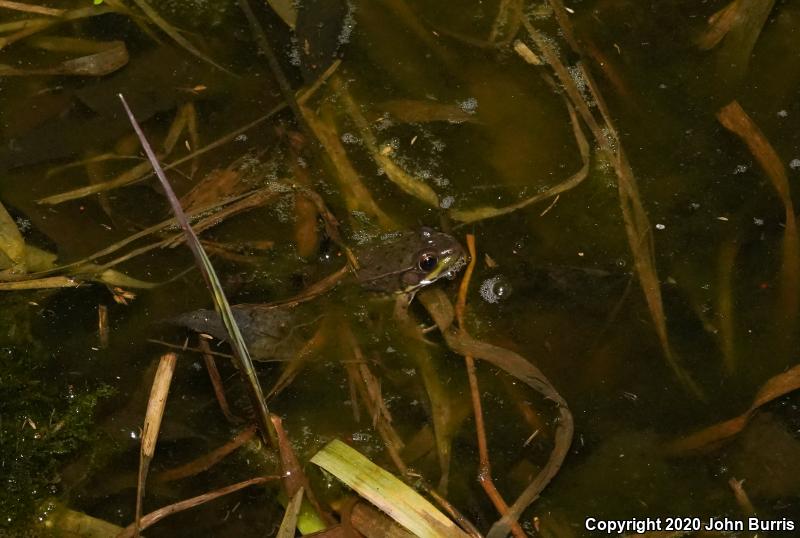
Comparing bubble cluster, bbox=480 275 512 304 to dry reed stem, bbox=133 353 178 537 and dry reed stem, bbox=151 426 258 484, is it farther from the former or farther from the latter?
dry reed stem, bbox=133 353 178 537

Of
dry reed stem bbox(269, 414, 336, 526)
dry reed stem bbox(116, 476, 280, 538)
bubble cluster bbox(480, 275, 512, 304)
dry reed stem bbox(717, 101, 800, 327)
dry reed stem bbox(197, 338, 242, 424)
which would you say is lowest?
dry reed stem bbox(116, 476, 280, 538)

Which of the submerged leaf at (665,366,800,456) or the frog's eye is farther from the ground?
the frog's eye

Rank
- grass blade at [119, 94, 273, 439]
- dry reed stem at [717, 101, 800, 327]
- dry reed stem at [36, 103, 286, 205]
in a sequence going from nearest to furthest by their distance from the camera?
grass blade at [119, 94, 273, 439] → dry reed stem at [717, 101, 800, 327] → dry reed stem at [36, 103, 286, 205]

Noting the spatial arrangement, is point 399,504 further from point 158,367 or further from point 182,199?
point 182,199

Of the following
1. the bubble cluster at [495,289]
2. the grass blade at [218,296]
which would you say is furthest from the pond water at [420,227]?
the grass blade at [218,296]

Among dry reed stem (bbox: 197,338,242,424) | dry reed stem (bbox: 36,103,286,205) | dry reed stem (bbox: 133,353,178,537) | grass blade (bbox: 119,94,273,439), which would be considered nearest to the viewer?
grass blade (bbox: 119,94,273,439)

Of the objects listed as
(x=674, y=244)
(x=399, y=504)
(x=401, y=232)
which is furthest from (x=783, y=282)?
(x=399, y=504)

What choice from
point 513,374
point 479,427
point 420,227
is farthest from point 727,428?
point 420,227

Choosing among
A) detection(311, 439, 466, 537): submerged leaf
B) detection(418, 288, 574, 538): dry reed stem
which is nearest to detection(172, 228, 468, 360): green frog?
detection(418, 288, 574, 538): dry reed stem
